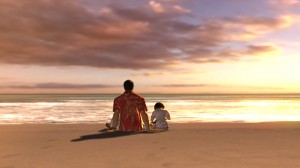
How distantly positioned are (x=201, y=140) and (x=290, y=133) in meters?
3.69

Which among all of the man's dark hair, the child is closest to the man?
the man's dark hair

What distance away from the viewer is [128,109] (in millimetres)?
11945

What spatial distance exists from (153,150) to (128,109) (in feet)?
11.9

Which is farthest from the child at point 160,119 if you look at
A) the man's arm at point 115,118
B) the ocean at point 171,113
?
the ocean at point 171,113

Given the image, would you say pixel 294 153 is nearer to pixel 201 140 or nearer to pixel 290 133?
pixel 201 140

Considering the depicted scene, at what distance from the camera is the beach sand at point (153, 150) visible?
23.1ft

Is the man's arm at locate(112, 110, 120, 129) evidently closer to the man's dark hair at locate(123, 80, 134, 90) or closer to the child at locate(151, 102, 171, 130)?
the man's dark hair at locate(123, 80, 134, 90)

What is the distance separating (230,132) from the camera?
39.3 feet

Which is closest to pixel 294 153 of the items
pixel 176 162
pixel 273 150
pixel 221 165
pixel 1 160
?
pixel 273 150

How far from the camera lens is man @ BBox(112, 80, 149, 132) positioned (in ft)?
39.2

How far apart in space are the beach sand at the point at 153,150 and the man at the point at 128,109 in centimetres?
71

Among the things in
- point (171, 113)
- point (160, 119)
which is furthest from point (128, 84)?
point (171, 113)

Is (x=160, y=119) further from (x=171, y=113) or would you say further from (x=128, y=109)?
(x=171, y=113)

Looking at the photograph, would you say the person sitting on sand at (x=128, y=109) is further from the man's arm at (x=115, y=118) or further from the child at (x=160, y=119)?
the child at (x=160, y=119)
